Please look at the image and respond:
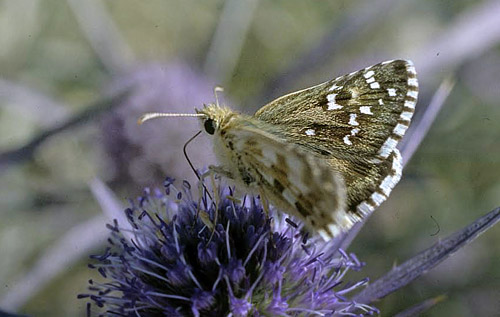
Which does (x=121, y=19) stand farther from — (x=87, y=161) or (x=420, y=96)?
(x=420, y=96)

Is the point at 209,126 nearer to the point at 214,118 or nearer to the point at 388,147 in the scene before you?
the point at 214,118

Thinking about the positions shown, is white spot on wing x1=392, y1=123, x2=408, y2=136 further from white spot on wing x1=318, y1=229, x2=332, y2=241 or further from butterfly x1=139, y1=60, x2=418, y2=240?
white spot on wing x1=318, y1=229, x2=332, y2=241

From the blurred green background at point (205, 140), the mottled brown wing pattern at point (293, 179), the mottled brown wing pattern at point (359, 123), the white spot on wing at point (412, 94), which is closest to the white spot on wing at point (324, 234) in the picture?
the mottled brown wing pattern at point (293, 179)

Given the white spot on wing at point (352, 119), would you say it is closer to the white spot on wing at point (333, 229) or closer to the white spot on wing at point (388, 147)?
the white spot on wing at point (388, 147)

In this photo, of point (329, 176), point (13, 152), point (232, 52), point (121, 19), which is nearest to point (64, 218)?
point (13, 152)

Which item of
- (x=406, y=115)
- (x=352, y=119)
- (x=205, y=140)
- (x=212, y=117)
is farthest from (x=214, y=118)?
(x=205, y=140)
